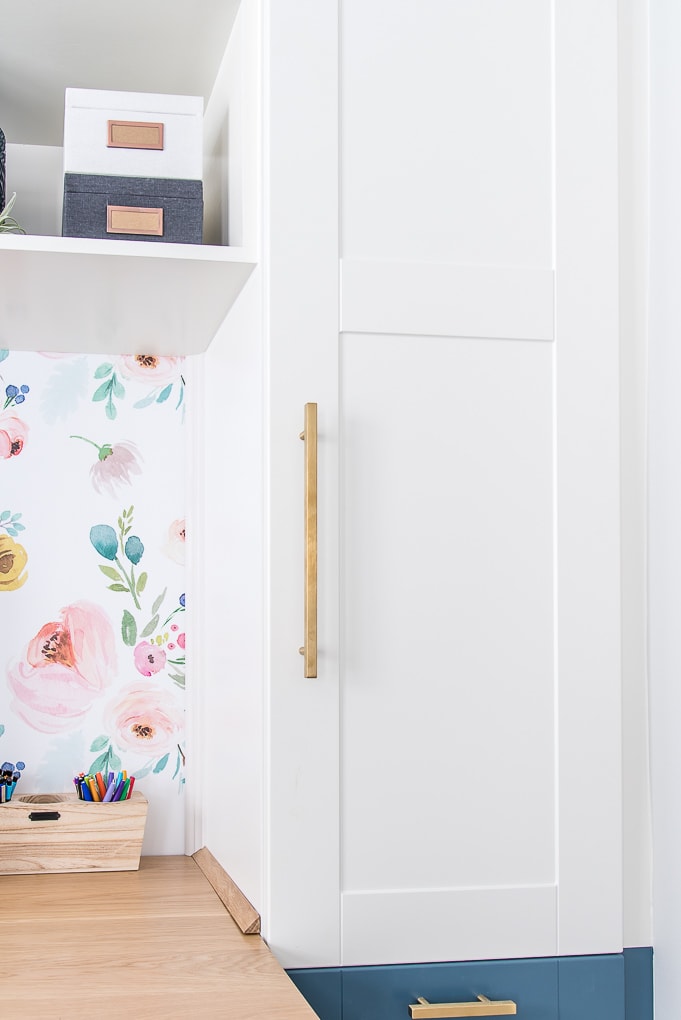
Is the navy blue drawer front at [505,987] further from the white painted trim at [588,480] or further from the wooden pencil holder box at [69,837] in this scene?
the wooden pencil holder box at [69,837]

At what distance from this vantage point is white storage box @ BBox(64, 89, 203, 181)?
140 centimetres

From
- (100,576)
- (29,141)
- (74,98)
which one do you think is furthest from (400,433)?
(29,141)

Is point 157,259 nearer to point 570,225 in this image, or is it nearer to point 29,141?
point 570,225

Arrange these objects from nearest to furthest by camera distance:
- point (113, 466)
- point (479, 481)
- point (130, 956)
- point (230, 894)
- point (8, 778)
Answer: point (130, 956), point (479, 481), point (230, 894), point (8, 778), point (113, 466)

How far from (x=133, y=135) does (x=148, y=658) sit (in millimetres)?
840

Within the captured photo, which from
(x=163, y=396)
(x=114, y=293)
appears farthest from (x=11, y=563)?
(x=114, y=293)

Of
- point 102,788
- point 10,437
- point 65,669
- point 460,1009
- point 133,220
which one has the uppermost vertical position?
point 133,220

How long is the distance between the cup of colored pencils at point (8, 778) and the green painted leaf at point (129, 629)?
10.1 inches

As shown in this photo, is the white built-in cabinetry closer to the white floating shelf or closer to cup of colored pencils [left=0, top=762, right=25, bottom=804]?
the white floating shelf

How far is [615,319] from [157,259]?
567mm

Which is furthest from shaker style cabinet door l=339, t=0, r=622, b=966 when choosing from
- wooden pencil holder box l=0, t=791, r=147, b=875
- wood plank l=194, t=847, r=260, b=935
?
wooden pencil holder box l=0, t=791, r=147, b=875

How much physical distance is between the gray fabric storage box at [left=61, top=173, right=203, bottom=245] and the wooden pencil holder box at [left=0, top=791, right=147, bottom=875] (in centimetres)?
85

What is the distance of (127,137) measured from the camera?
141 centimetres

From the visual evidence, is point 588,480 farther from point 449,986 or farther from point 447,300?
point 449,986
